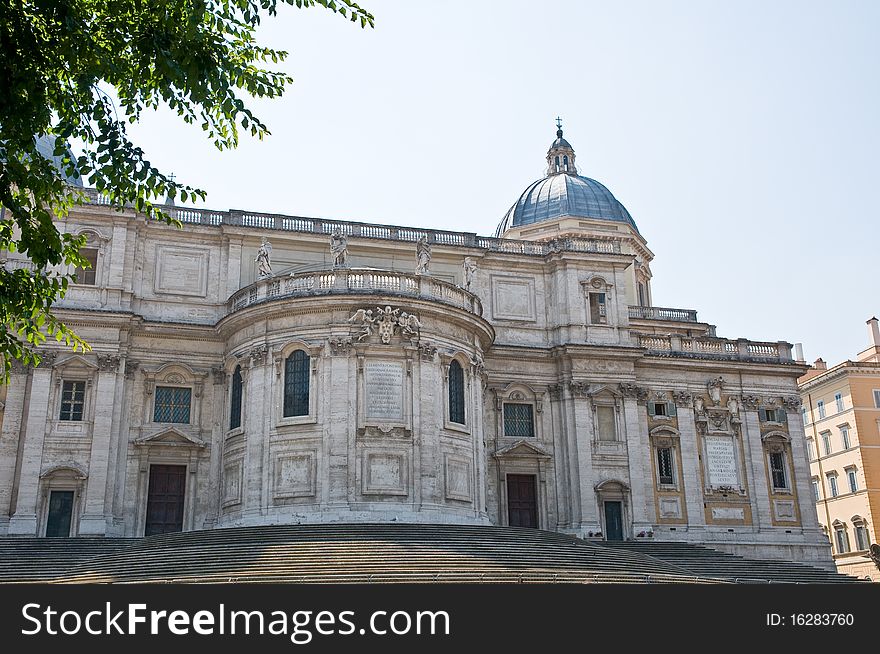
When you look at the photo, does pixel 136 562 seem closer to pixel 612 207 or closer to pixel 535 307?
pixel 535 307

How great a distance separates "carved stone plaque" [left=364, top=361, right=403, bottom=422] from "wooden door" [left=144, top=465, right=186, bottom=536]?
8.29 m

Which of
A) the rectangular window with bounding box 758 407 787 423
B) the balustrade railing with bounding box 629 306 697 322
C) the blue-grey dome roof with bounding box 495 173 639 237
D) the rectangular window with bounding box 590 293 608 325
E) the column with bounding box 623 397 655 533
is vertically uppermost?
the blue-grey dome roof with bounding box 495 173 639 237

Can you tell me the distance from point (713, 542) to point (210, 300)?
23078 mm

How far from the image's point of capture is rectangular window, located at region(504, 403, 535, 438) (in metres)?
38.1

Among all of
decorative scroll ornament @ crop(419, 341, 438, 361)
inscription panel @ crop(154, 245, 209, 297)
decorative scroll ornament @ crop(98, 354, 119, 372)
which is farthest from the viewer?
inscription panel @ crop(154, 245, 209, 297)

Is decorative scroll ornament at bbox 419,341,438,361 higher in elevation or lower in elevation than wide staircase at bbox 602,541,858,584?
higher

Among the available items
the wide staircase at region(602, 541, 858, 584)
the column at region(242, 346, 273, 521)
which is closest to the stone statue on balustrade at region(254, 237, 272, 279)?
the column at region(242, 346, 273, 521)

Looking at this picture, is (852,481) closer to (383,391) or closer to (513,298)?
(513,298)

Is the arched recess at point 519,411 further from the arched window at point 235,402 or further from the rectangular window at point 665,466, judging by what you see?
the arched window at point 235,402

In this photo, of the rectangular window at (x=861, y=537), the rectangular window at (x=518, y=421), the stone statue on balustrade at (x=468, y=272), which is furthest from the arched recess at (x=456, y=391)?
the rectangular window at (x=861, y=537)

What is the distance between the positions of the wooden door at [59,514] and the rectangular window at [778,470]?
29.1 meters

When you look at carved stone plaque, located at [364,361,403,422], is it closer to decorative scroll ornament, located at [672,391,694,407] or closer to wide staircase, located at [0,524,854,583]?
wide staircase, located at [0,524,854,583]

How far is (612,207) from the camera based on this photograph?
178ft

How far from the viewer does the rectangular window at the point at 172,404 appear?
114 ft
